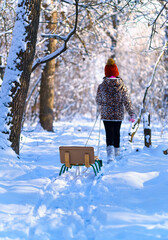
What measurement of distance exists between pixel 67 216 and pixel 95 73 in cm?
2292

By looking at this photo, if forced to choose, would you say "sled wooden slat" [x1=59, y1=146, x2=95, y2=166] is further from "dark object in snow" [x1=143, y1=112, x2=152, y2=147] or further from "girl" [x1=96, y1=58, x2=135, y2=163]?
"dark object in snow" [x1=143, y1=112, x2=152, y2=147]

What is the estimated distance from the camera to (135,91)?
79.6 ft

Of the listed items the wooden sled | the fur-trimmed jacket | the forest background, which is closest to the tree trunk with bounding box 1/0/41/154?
the forest background

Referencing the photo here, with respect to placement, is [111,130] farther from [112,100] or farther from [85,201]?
[85,201]

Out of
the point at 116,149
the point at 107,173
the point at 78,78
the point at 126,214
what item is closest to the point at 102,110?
the point at 116,149

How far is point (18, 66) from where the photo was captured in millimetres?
5930

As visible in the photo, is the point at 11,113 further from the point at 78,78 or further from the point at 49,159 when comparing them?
the point at 78,78

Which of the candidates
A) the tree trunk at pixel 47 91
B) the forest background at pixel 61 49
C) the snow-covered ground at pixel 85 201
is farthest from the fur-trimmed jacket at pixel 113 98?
the tree trunk at pixel 47 91

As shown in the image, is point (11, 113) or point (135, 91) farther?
point (135, 91)

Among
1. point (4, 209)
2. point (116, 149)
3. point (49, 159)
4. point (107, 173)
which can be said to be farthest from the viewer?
point (49, 159)

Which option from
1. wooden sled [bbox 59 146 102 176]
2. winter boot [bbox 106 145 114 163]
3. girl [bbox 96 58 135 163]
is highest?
girl [bbox 96 58 135 163]

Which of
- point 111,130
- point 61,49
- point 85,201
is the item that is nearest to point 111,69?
point 111,130

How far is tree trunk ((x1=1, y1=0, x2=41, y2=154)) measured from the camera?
19.3ft

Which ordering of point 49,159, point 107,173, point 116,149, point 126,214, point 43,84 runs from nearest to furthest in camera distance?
point 126,214 < point 107,173 < point 116,149 < point 49,159 < point 43,84
